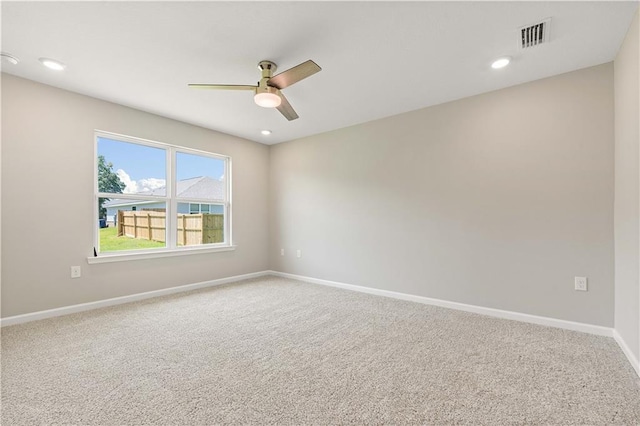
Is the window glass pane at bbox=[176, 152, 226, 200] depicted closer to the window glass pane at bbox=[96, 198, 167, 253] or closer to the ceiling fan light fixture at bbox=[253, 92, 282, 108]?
the window glass pane at bbox=[96, 198, 167, 253]

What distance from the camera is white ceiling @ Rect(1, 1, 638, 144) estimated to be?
6.28ft

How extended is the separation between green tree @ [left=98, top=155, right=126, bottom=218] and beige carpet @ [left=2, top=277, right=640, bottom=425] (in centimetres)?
125

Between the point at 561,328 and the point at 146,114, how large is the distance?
5.25 metres

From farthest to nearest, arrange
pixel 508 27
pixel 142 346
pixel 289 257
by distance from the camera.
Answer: pixel 289 257
pixel 142 346
pixel 508 27

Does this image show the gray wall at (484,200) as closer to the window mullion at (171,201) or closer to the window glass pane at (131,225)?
the window mullion at (171,201)

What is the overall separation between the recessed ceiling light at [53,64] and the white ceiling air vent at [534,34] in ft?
12.6

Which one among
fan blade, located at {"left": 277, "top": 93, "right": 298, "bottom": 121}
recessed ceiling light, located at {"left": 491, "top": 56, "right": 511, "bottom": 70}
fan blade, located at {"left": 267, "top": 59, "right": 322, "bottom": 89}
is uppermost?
recessed ceiling light, located at {"left": 491, "top": 56, "right": 511, "bottom": 70}

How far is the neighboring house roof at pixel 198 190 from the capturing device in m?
3.95

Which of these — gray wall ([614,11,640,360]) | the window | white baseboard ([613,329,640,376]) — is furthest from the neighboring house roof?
white baseboard ([613,329,640,376])

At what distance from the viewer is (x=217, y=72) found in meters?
2.71

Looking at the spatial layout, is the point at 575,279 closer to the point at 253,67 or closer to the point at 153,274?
the point at 253,67

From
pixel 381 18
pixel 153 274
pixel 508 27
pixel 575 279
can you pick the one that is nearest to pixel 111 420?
pixel 153 274

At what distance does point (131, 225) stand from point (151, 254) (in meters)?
0.45

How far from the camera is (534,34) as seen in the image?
2.14 m
